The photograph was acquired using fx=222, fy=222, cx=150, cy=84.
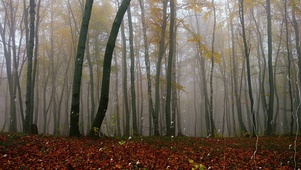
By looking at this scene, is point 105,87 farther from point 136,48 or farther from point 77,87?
point 136,48

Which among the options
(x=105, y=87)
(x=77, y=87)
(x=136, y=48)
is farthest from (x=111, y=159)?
(x=136, y=48)

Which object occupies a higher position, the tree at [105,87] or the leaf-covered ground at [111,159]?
the tree at [105,87]

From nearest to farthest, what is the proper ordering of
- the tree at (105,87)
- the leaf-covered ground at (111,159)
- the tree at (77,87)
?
1. the leaf-covered ground at (111,159)
2. the tree at (105,87)
3. the tree at (77,87)

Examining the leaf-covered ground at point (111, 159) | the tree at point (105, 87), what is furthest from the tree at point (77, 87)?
the leaf-covered ground at point (111, 159)

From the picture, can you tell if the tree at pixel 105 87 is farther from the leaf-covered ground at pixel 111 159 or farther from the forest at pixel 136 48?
the leaf-covered ground at pixel 111 159

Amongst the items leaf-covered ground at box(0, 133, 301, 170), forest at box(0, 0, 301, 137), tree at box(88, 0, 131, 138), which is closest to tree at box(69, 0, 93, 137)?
forest at box(0, 0, 301, 137)

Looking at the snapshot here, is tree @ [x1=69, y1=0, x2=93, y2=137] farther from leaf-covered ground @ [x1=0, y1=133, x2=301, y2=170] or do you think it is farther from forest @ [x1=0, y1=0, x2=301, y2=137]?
leaf-covered ground @ [x1=0, y1=133, x2=301, y2=170]

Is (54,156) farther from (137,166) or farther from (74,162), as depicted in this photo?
(137,166)

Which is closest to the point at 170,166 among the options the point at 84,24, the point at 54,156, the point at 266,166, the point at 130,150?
the point at 130,150

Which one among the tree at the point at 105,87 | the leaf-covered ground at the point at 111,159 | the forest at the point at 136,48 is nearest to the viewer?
the leaf-covered ground at the point at 111,159

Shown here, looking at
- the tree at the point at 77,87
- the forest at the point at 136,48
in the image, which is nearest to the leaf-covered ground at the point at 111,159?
the tree at the point at 77,87

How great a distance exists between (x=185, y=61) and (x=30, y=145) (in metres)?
22.1

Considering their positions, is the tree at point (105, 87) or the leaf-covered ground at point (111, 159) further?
the tree at point (105, 87)

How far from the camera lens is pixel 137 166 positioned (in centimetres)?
505
